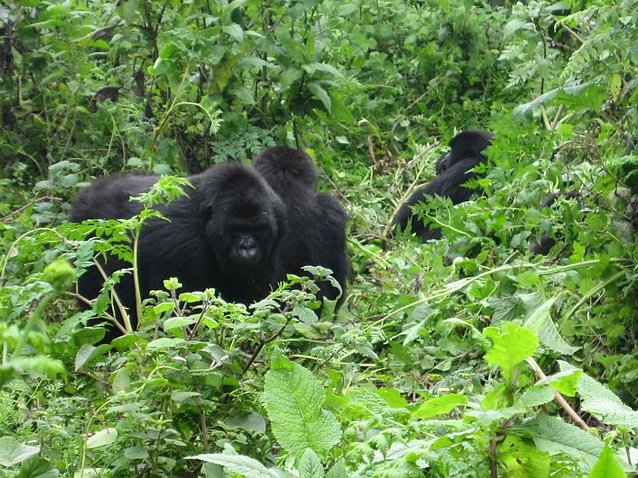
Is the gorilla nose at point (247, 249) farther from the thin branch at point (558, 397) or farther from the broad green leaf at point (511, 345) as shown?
the broad green leaf at point (511, 345)

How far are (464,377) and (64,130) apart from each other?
11.5 feet

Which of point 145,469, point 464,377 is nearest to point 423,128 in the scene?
point 464,377

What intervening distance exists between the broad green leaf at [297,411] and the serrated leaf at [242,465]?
0.47 ft

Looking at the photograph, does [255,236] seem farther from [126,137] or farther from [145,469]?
[145,469]

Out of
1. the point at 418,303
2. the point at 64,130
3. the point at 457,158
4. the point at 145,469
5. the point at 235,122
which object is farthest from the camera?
the point at 457,158

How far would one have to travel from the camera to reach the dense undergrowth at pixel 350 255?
1.94 m

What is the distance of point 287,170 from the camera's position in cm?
524

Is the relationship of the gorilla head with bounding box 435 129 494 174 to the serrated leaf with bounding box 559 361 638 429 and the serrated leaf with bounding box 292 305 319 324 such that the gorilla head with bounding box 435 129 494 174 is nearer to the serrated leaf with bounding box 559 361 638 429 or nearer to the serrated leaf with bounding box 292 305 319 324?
the serrated leaf with bounding box 292 305 319 324

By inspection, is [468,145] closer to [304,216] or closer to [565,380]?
[304,216]

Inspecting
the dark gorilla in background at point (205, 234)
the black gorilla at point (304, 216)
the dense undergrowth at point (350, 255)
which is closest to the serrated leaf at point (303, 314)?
the dense undergrowth at point (350, 255)

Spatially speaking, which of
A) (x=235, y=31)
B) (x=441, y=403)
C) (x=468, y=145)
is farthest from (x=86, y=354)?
(x=468, y=145)

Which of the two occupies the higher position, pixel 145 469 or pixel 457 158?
pixel 145 469

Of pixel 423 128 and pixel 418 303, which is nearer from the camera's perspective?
pixel 418 303

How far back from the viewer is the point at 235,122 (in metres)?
5.69
